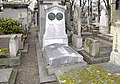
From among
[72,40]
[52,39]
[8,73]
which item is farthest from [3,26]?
[8,73]

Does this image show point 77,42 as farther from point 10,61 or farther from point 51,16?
point 10,61

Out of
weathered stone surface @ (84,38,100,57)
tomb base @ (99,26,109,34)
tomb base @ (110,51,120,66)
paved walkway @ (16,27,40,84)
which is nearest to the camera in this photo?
tomb base @ (110,51,120,66)

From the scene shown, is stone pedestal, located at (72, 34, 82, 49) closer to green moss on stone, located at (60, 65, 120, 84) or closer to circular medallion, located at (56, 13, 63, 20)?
circular medallion, located at (56, 13, 63, 20)

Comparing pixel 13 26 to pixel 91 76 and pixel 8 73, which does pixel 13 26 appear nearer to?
pixel 8 73

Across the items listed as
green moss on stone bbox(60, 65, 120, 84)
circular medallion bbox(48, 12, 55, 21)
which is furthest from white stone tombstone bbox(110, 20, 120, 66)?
circular medallion bbox(48, 12, 55, 21)

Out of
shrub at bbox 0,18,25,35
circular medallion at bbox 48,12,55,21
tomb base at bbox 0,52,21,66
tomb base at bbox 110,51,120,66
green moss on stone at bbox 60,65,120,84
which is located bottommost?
tomb base at bbox 0,52,21,66

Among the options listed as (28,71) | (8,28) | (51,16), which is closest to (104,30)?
(51,16)

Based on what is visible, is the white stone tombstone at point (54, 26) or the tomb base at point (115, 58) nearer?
the tomb base at point (115, 58)

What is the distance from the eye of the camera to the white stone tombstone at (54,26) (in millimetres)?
6406

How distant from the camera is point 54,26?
6539mm

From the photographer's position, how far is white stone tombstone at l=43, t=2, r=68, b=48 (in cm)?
641

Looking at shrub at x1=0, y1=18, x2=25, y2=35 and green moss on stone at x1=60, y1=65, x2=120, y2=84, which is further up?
shrub at x1=0, y1=18, x2=25, y2=35

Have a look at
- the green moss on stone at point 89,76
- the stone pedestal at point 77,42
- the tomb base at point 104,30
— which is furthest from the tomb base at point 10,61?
the tomb base at point 104,30

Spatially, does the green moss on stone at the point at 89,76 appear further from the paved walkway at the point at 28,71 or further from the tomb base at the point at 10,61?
the tomb base at the point at 10,61
